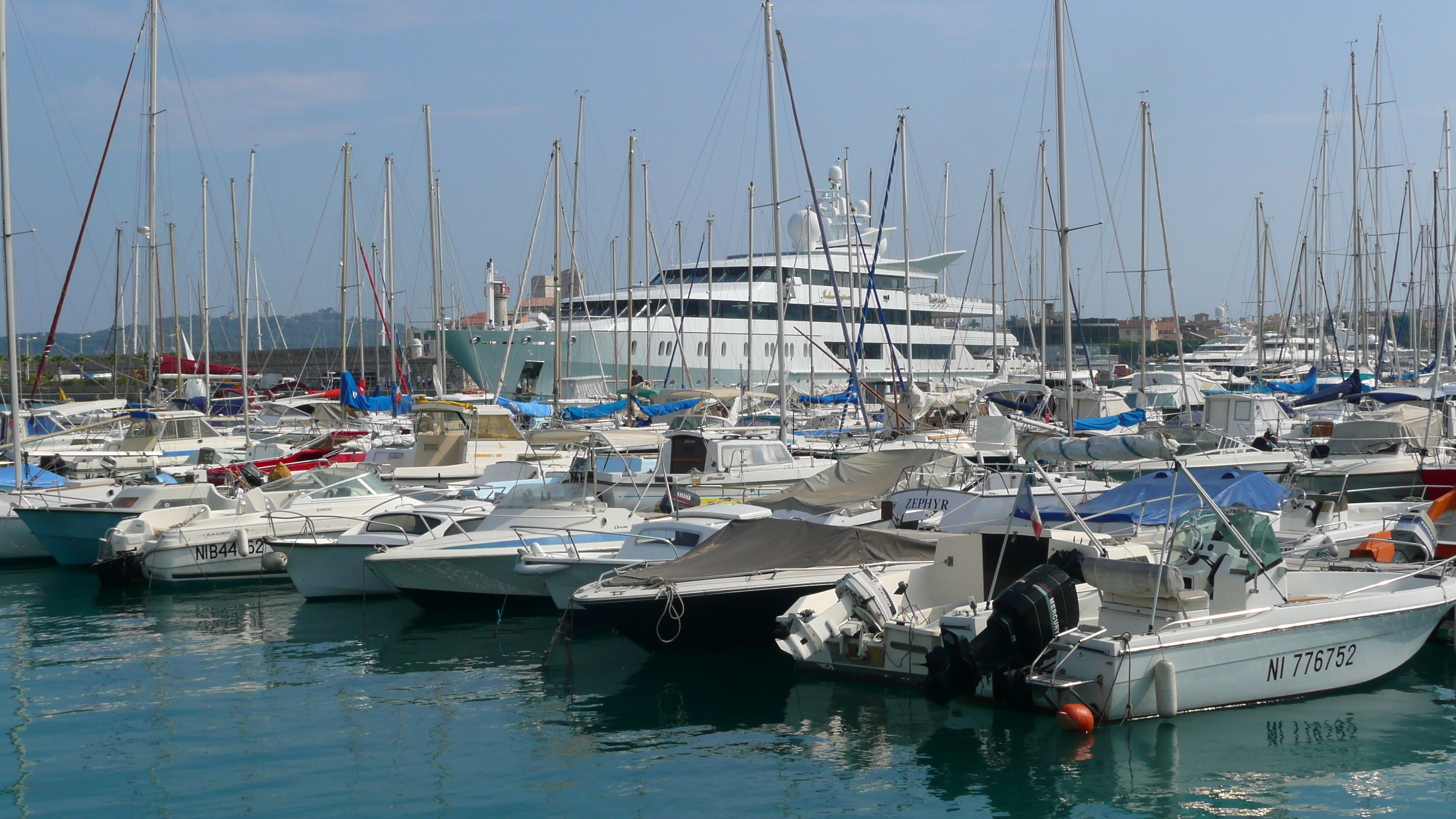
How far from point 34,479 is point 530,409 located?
1627 cm

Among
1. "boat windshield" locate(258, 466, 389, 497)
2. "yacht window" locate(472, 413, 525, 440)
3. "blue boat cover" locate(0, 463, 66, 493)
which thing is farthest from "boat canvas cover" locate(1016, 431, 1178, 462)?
"blue boat cover" locate(0, 463, 66, 493)

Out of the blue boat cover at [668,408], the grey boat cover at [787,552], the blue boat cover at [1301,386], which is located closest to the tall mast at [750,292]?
the blue boat cover at [668,408]

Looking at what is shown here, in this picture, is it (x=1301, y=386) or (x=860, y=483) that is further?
(x=1301, y=386)

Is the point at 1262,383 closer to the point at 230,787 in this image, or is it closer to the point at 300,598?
the point at 300,598

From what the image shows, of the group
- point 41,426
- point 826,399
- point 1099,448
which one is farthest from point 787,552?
point 41,426

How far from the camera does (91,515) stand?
20.8m

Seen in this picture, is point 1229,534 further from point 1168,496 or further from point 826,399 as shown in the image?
point 826,399

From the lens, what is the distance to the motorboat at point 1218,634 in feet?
34.2

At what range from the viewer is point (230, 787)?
9.71 meters

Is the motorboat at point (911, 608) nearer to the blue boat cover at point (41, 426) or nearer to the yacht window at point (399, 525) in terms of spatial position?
the yacht window at point (399, 525)

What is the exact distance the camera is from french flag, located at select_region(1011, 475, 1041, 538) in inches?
472

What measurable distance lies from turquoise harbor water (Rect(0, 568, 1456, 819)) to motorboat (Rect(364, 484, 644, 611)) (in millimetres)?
1637

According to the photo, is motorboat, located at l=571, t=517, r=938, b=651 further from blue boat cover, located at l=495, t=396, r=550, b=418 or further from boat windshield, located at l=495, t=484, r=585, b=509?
blue boat cover, located at l=495, t=396, r=550, b=418

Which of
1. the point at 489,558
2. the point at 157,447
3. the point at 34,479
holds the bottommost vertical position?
the point at 489,558
